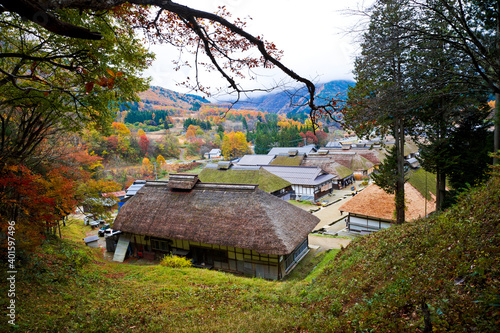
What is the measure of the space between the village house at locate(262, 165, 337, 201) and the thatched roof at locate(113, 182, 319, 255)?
17.1 metres

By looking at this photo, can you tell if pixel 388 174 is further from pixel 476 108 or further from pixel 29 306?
pixel 29 306

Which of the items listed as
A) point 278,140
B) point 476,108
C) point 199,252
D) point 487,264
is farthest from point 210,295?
point 278,140

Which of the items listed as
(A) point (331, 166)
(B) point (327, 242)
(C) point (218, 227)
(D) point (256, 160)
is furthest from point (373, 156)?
(C) point (218, 227)

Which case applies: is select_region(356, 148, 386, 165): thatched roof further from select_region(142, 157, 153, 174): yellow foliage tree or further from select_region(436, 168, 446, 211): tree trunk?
select_region(142, 157, 153, 174): yellow foliage tree

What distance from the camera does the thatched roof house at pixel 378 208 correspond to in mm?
19328

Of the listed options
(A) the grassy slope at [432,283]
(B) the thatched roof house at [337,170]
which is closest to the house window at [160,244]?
(A) the grassy slope at [432,283]

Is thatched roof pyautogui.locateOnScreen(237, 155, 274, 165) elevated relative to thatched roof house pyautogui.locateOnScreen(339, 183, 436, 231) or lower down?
elevated

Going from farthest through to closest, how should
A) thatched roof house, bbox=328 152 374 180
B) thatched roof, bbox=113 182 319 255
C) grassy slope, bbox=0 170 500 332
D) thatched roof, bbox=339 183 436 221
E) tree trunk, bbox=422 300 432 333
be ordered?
thatched roof house, bbox=328 152 374 180 < thatched roof, bbox=339 183 436 221 < thatched roof, bbox=113 182 319 255 < grassy slope, bbox=0 170 500 332 < tree trunk, bbox=422 300 432 333

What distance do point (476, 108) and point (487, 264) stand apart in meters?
12.2

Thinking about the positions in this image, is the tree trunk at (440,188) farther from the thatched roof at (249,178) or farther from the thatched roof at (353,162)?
the thatched roof at (353,162)

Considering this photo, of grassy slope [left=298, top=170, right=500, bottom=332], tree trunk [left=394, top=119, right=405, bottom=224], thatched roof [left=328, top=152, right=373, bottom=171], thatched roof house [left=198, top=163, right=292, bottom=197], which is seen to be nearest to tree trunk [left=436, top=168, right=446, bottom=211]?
tree trunk [left=394, top=119, right=405, bottom=224]

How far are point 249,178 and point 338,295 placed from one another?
87.7 feet

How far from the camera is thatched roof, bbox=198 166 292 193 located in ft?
101

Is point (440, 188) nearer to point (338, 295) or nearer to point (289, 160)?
point (338, 295)
